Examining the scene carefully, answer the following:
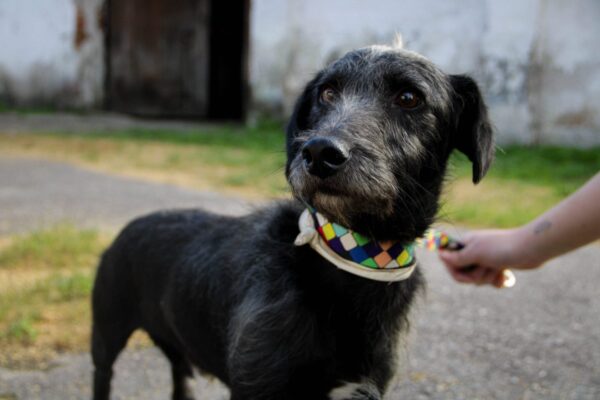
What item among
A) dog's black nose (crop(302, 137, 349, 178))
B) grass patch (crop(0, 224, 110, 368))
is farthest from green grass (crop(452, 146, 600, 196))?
dog's black nose (crop(302, 137, 349, 178))

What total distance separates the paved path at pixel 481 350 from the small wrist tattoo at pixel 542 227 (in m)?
0.58

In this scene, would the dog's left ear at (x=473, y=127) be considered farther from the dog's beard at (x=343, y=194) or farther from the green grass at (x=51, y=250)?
the green grass at (x=51, y=250)

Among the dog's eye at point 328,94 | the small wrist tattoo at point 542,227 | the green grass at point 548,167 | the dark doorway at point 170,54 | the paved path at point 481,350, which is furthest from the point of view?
the dark doorway at point 170,54

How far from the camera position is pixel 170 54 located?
16969 millimetres

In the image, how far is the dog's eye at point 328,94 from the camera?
9.03 feet

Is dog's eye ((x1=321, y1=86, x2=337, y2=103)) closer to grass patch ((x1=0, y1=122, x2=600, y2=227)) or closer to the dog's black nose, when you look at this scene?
the dog's black nose

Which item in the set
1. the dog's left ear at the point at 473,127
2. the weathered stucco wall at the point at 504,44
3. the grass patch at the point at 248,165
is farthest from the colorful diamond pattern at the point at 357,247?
the weathered stucco wall at the point at 504,44

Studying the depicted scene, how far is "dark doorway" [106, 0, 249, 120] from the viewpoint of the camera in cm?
1606

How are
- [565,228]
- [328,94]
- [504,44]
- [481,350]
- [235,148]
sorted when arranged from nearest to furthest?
[328,94]
[565,228]
[481,350]
[235,148]
[504,44]

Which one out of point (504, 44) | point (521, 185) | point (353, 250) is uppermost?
point (353, 250)

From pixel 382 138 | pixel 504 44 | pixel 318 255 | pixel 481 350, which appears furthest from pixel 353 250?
pixel 504 44

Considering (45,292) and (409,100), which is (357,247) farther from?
(45,292)

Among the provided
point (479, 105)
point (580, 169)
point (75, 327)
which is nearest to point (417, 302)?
point (479, 105)

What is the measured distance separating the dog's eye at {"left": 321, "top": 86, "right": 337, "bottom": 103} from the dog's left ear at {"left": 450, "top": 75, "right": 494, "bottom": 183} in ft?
1.67
